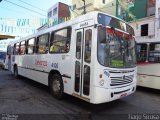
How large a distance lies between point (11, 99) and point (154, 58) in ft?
20.5

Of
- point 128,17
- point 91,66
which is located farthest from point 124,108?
point 128,17

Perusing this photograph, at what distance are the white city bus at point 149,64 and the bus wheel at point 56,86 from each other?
4196mm

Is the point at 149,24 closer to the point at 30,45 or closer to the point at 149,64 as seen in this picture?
the point at 149,64

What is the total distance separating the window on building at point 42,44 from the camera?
8625 mm

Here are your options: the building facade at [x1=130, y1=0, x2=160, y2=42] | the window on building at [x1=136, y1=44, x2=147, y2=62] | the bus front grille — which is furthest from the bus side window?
the building facade at [x1=130, y1=0, x2=160, y2=42]

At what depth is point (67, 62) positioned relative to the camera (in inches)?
269

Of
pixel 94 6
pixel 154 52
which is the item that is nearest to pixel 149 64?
pixel 154 52

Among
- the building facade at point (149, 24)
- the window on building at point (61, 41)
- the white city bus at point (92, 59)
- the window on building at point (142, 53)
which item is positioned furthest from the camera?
the building facade at point (149, 24)

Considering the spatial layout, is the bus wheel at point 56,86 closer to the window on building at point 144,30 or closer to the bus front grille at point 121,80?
the bus front grille at point 121,80

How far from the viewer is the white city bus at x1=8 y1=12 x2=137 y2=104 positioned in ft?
18.3

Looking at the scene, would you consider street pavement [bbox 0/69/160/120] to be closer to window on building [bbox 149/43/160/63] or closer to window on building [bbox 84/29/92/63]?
window on building [bbox 84/29/92/63]

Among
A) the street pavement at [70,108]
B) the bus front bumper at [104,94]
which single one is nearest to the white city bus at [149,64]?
the street pavement at [70,108]

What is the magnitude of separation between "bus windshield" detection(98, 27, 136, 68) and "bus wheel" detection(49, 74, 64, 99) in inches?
88.7

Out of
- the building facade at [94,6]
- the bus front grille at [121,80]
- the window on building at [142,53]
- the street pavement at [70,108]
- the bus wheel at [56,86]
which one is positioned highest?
the building facade at [94,6]
